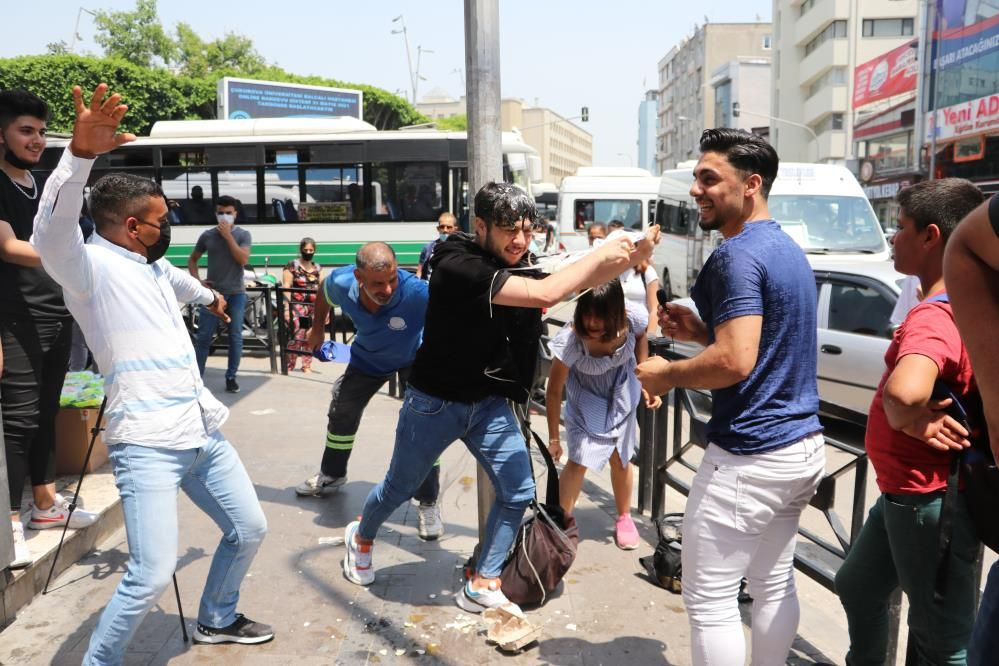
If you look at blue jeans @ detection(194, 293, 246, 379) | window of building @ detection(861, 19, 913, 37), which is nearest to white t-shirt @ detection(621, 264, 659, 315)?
blue jeans @ detection(194, 293, 246, 379)

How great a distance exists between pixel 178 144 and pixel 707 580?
1414 centimetres

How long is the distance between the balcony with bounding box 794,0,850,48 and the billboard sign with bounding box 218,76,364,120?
3704 cm

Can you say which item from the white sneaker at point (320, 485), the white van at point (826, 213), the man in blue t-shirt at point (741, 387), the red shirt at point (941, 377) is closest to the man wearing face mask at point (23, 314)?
the white sneaker at point (320, 485)

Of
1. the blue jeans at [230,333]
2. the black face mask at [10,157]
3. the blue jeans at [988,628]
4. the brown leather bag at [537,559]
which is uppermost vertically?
the black face mask at [10,157]

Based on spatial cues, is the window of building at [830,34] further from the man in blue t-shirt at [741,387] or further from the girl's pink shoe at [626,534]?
the man in blue t-shirt at [741,387]

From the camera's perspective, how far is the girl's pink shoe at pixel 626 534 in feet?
14.5

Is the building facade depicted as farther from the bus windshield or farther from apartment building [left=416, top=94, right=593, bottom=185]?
the bus windshield

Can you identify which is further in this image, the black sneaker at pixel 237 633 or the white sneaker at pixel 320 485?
the white sneaker at pixel 320 485

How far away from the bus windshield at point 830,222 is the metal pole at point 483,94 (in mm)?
8215

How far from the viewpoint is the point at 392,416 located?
24.5ft

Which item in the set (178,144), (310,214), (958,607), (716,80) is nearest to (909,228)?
(958,607)

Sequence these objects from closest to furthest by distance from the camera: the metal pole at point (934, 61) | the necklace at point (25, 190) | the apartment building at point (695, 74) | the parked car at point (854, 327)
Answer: the necklace at point (25, 190) → the parked car at point (854, 327) → the metal pole at point (934, 61) → the apartment building at point (695, 74)

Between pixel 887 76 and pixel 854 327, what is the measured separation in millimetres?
41184

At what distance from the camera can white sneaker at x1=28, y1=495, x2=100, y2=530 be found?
3988 mm
